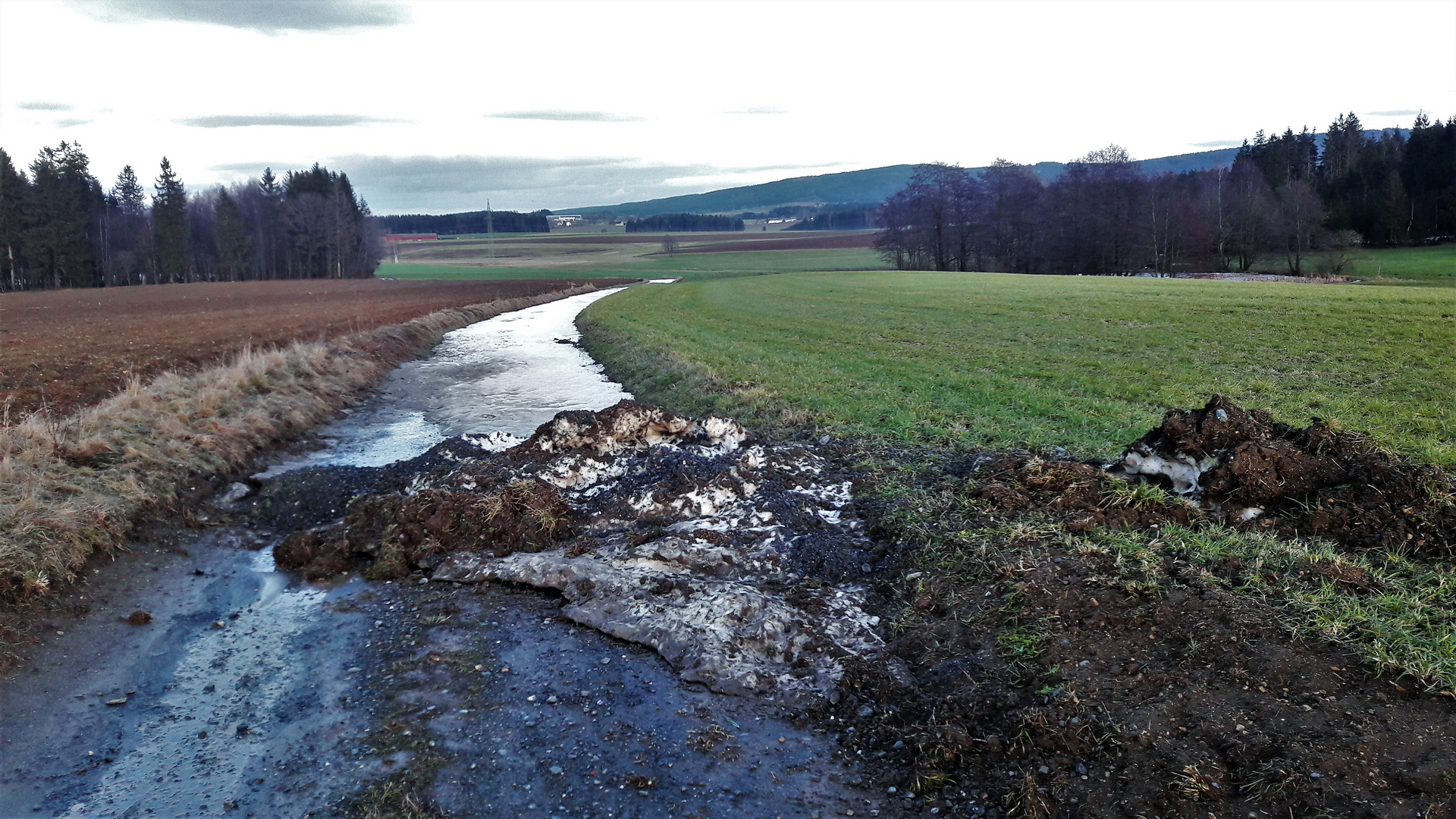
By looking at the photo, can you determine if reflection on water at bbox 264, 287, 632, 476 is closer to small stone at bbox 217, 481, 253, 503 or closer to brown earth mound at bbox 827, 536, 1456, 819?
small stone at bbox 217, 481, 253, 503

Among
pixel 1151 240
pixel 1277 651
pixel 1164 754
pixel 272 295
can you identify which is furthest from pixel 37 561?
pixel 1151 240

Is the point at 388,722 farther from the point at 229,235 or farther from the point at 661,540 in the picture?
the point at 229,235

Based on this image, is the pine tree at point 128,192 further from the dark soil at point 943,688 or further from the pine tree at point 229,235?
the dark soil at point 943,688

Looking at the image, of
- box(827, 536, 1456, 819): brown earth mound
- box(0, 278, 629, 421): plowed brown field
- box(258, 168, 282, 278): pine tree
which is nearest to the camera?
box(827, 536, 1456, 819): brown earth mound

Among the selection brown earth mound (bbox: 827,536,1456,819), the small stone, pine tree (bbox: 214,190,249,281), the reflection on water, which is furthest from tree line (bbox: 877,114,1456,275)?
pine tree (bbox: 214,190,249,281)

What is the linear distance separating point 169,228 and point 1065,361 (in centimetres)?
9555

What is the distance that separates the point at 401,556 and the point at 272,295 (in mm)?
58008

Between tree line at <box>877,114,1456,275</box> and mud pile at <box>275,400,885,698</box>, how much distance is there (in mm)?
61056

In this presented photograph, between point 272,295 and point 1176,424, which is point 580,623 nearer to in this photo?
point 1176,424

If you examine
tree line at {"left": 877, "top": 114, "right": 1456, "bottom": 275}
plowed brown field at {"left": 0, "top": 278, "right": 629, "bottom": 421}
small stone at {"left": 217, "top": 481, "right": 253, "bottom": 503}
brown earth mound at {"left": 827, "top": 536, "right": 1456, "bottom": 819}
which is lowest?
brown earth mound at {"left": 827, "top": 536, "right": 1456, "bottom": 819}

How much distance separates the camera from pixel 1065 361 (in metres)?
18.0

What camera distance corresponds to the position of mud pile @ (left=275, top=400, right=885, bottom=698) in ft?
23.1

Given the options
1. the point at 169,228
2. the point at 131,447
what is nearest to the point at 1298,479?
the point at 131,447

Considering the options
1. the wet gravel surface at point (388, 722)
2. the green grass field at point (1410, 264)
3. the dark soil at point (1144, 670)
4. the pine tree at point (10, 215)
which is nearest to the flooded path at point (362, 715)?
the wet gravel surface at point (388, 722)
